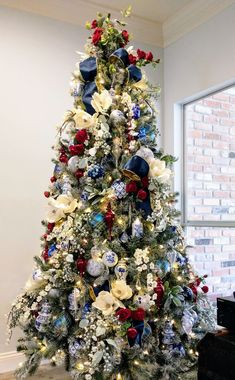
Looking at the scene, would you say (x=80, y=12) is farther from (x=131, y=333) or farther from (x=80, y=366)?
(x=80, y=366)

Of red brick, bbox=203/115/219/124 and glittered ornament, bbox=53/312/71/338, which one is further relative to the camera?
red brick, bbox=203/115/219/124

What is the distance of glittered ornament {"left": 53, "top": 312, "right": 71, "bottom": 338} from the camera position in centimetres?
212

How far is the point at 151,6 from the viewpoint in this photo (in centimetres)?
330

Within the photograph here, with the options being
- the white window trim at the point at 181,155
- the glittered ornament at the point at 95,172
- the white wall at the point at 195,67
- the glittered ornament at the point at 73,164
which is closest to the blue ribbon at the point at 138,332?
the glittered ornament at the point at 95,172

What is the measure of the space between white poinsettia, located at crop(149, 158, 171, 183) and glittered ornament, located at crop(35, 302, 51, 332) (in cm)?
99

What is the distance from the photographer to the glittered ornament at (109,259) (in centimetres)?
207

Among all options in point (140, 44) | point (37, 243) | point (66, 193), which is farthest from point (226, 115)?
point (37, 243)

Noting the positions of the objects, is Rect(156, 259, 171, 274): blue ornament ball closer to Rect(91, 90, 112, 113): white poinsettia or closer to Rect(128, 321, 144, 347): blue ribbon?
Rect(128, 321, 144, 347): blue ribbon

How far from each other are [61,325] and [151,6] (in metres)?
2.73

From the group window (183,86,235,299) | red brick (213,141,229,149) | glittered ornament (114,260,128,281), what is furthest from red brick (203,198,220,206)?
glittered ornament (114,260,128,281)

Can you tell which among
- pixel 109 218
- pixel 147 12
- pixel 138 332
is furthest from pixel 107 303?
pixel 147 12

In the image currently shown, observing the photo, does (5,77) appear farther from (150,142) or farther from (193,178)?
(193,178)

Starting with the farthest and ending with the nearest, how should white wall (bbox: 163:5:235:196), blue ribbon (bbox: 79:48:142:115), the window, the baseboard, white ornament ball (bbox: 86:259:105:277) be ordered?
the window < white wall (bbox: 163:5:235:196) < the baseboard < blue ribbon (bbox: 79:48:142:115) < white ornament ball (bbox: 86:259:105:277)

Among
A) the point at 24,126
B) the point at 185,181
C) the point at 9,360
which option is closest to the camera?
the point at 9,360
